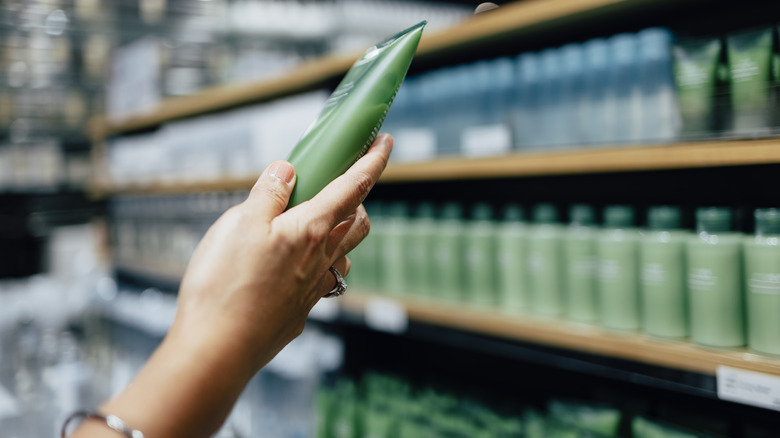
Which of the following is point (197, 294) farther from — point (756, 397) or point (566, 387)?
point (566, 387)

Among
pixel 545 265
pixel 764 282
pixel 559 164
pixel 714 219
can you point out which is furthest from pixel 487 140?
pixel 764 282

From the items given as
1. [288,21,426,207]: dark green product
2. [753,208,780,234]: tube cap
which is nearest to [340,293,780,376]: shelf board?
[753,208,780,234]: tube cap

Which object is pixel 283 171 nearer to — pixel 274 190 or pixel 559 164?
pixel 274 190

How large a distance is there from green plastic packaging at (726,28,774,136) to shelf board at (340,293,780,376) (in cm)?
42

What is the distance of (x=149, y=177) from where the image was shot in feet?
9.68

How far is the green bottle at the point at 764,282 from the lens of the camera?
3.19 ft

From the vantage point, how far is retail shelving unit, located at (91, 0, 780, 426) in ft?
3.32

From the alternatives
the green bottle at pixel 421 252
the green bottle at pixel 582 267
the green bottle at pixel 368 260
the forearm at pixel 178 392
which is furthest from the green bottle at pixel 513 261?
the forearm at pixel 178 392

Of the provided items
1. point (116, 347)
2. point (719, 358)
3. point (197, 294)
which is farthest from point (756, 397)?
point (116, 347)

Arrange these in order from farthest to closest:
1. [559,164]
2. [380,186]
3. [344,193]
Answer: [380,186], [559,164], [344,193]

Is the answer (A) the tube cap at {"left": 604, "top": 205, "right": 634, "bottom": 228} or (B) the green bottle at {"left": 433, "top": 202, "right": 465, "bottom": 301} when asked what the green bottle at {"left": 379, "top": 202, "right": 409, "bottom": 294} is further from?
(A) the tube cap at {"left": 604, "top": 205, "right": 634, "bottom": 228}

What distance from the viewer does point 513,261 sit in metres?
1.40

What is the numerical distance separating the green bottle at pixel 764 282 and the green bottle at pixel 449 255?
70 cm

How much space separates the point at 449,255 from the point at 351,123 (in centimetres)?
91
